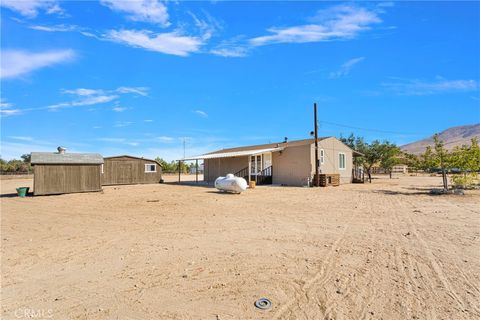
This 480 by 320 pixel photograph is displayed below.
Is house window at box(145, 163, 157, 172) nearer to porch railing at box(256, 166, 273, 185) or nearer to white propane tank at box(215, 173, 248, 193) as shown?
porch railing at box(256, 166, 273, 185)

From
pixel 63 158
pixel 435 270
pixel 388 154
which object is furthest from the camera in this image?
pixel 388 154

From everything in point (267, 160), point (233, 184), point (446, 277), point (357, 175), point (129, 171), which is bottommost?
point (446, 277)

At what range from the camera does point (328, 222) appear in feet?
25.7

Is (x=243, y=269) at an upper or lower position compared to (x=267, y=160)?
lower

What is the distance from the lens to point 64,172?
17938 millimetres

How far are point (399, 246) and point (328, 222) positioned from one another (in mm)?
2492

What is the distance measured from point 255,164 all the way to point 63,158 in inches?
543

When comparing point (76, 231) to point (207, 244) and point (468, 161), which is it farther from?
point (468, 161)

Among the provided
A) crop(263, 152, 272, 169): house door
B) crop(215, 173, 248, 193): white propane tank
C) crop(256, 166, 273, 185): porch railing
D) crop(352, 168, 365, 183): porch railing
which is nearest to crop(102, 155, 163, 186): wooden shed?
crop(256, 166, 273, 185): porch railing

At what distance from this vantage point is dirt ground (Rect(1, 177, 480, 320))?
321 cm

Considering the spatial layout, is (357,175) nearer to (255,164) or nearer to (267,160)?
(267,160)

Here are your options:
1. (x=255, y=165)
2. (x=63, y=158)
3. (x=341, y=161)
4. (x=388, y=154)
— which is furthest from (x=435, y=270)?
(x=388, y=154)

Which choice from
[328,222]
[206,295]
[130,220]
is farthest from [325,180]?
[206,295]

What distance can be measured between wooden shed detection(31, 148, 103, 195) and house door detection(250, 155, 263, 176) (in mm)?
11419
